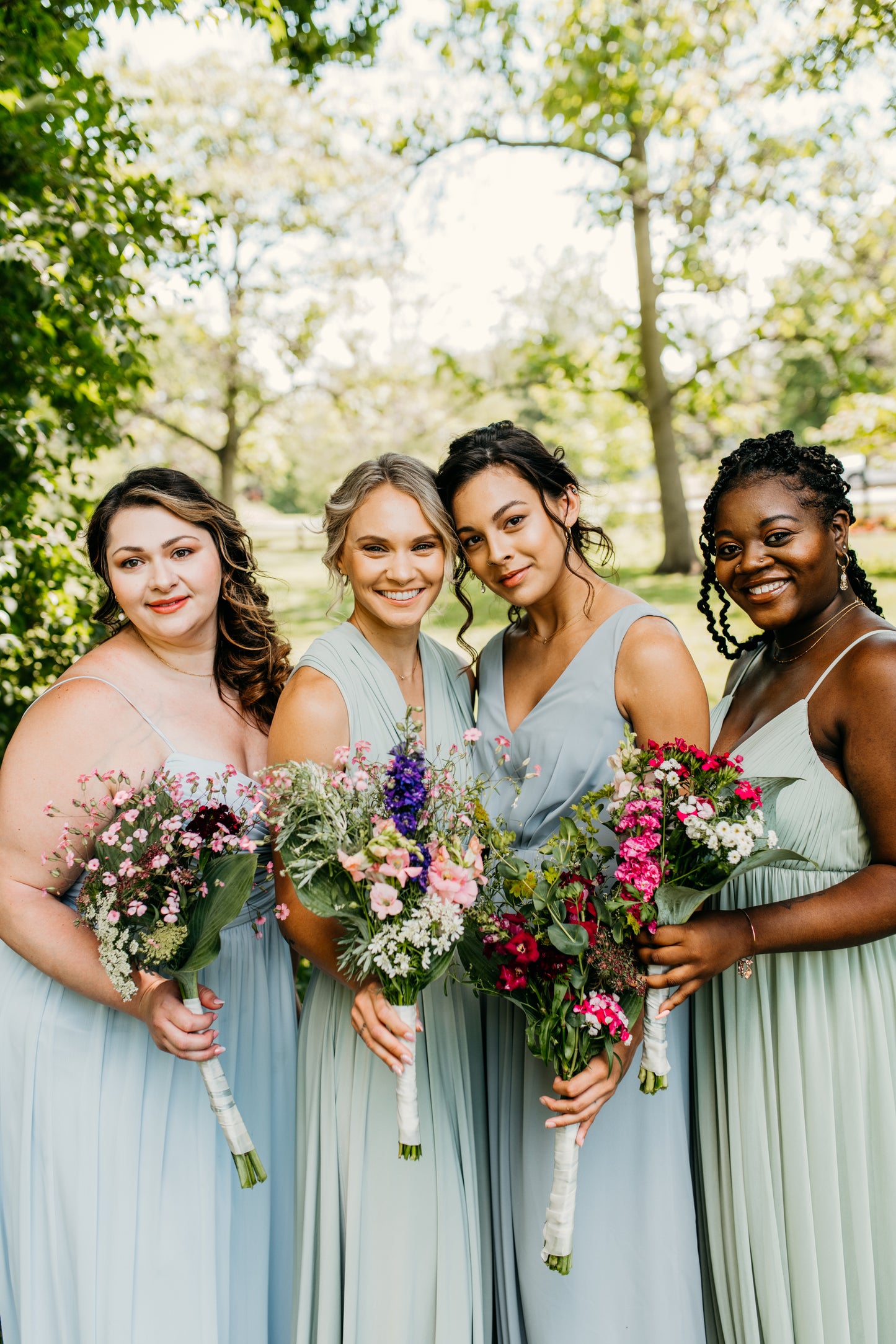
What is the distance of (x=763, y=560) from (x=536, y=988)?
1.42m

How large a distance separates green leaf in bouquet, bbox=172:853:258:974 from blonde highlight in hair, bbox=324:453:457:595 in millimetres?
1093

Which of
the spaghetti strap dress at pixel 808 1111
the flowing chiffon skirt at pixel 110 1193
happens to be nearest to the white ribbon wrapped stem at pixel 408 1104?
the flowing chiffon skirt at pixel 110 1193

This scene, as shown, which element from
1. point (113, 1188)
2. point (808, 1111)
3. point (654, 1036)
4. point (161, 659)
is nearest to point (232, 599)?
point (161, 659)

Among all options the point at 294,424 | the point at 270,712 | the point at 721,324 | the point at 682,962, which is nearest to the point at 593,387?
the point at 721,324

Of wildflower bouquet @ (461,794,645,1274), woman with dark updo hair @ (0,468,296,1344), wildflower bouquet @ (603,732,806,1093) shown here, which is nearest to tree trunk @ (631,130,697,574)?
woman with dark updo hair @ (0,468,296,1344)

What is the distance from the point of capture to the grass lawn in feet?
28.8

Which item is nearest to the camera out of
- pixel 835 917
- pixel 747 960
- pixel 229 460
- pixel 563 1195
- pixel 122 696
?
pixel 563 1195

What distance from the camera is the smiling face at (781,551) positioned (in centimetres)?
277

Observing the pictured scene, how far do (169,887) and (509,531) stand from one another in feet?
4.98

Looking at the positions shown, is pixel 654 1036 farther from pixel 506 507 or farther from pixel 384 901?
pixel 506 507

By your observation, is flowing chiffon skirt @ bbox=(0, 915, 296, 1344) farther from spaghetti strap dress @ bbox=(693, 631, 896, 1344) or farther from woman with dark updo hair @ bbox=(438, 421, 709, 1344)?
spaghetti strap dress @ bbox=(693, 631, 896, 1344)

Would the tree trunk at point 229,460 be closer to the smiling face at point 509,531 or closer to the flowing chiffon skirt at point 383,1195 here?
the smiling face at point 509,531

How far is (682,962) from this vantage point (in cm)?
240

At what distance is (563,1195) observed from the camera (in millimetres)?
2352
